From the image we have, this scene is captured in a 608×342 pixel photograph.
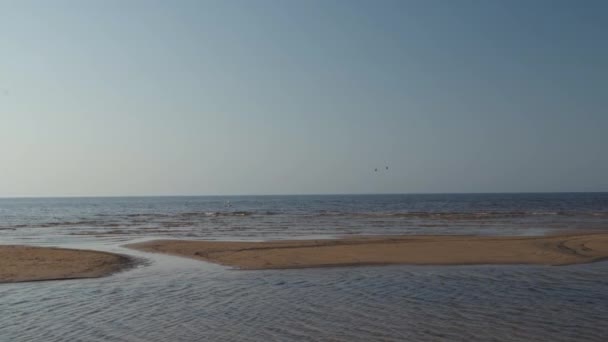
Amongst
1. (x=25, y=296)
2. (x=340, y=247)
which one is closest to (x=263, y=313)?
(x=25, y=296)

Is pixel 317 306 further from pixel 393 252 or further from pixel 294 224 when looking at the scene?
pixel 294 224

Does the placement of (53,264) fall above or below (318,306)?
above

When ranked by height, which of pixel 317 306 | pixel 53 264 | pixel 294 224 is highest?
pixel 294 224

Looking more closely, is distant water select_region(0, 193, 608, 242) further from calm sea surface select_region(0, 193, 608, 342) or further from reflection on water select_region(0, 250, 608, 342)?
reflection on water select_region(0, 250, 608, 342)

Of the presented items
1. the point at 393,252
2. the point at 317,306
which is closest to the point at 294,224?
the point at 393,252

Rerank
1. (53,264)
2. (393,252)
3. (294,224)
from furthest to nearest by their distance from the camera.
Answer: (294,224) → (393,252) → (53,264)

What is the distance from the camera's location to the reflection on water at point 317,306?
34.2ft

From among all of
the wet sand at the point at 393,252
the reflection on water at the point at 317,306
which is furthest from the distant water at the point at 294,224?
the reflection on water at the point at 317,306

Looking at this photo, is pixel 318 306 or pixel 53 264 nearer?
pixel 318 306

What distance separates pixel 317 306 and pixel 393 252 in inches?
474

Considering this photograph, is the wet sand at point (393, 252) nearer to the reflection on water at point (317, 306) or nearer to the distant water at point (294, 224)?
the reflection on water at point (317, 306)

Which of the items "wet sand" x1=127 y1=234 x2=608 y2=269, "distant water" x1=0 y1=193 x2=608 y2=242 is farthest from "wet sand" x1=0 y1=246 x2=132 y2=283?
"distant water" x1=0 y1=193 x2=608 y2=242

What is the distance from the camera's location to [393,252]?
952 inches

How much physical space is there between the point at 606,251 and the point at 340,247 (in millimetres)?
11733
